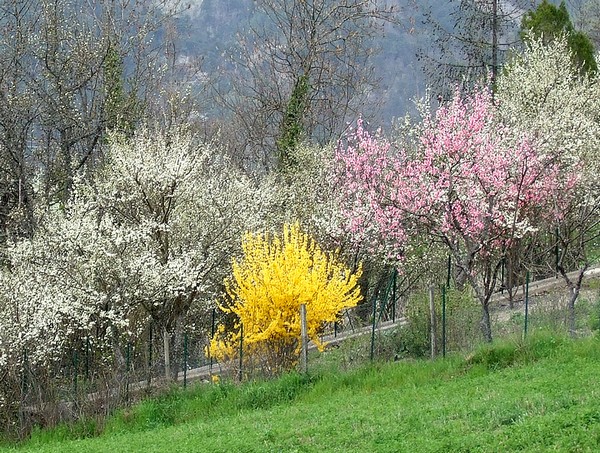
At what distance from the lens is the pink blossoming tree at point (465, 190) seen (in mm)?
16188

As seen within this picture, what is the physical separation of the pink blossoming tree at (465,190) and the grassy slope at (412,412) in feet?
6.03

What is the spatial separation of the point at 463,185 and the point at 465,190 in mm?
200

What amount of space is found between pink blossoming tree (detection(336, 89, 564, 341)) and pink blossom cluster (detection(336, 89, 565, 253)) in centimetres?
2

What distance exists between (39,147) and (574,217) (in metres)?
16.3

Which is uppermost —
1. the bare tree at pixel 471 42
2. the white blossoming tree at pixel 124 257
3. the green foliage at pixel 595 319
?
the bare tree at pixel 471 42

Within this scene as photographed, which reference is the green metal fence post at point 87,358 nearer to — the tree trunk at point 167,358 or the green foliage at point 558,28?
the tree trunk at point 167,358

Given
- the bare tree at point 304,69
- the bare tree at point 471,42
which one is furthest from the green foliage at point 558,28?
the bare tree at point 304,69

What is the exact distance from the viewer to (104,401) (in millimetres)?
15508

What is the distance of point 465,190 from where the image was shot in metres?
17.1

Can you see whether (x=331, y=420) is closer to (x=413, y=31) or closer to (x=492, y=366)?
(x=492, y=366)

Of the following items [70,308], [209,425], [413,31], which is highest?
[413,31]

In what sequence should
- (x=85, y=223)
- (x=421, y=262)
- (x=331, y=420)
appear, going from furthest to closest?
1. (x=421, y=262)
2. (x=85, y=223)
3. (x=331, y=420)

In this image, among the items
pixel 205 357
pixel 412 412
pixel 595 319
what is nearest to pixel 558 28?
pixel 595 319

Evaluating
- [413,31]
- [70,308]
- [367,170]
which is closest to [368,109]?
[413,31]
